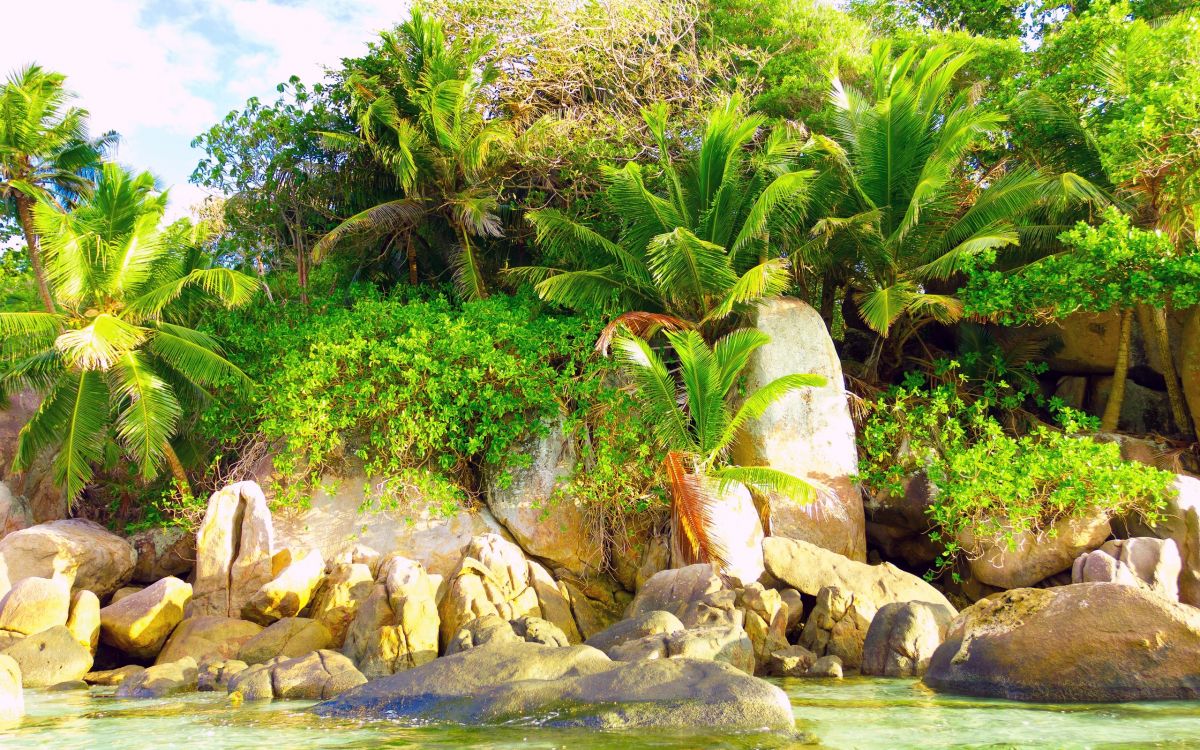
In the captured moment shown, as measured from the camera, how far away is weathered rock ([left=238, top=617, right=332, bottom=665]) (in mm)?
10195

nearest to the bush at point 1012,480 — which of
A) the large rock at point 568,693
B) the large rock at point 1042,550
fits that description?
the large rock at point 1042,550

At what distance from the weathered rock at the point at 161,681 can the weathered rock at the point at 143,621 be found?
1703 millimetres

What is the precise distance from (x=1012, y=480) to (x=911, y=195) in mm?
4871

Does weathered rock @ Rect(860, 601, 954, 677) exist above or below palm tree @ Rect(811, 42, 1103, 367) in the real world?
below

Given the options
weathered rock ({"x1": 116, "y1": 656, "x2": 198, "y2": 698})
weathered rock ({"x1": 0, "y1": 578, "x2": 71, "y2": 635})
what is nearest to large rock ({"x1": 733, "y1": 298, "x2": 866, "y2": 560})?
weathered rock ({"x1": 116, "y1": 656, "x2": 198, "y2": 698})

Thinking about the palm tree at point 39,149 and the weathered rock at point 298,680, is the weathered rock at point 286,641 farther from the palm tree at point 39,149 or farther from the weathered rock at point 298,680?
the palm tree at point 39,149

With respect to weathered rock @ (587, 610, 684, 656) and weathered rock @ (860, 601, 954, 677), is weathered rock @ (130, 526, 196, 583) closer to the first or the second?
weathered rock @ (587, 610, 684, 656)

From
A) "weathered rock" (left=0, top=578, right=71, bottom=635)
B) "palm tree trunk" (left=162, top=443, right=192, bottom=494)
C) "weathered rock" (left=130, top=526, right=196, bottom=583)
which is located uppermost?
"palm tree trunk" (left=162, top=443, right=192, bottom=494)

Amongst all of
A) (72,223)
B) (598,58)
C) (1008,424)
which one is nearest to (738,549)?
(1008,424)

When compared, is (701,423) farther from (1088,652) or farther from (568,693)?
(568,693)

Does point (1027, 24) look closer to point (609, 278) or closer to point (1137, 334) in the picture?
point (1137, 334)

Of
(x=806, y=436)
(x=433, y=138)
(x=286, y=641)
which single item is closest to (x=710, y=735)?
(x=286, y=641)

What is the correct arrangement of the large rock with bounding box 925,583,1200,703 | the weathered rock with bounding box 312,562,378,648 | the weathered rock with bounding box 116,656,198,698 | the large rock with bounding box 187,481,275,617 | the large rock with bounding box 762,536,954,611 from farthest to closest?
the large rock with bounding box 187,481,275,617, the weathered rock with bounding box 312,562,378,648, the large rock with bounding box 762,536,954,611, the weathered rock with bounding box 116,656,198,698, the large rock with bounding box 925,583,1200,703

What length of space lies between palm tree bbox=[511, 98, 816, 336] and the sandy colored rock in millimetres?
4720
